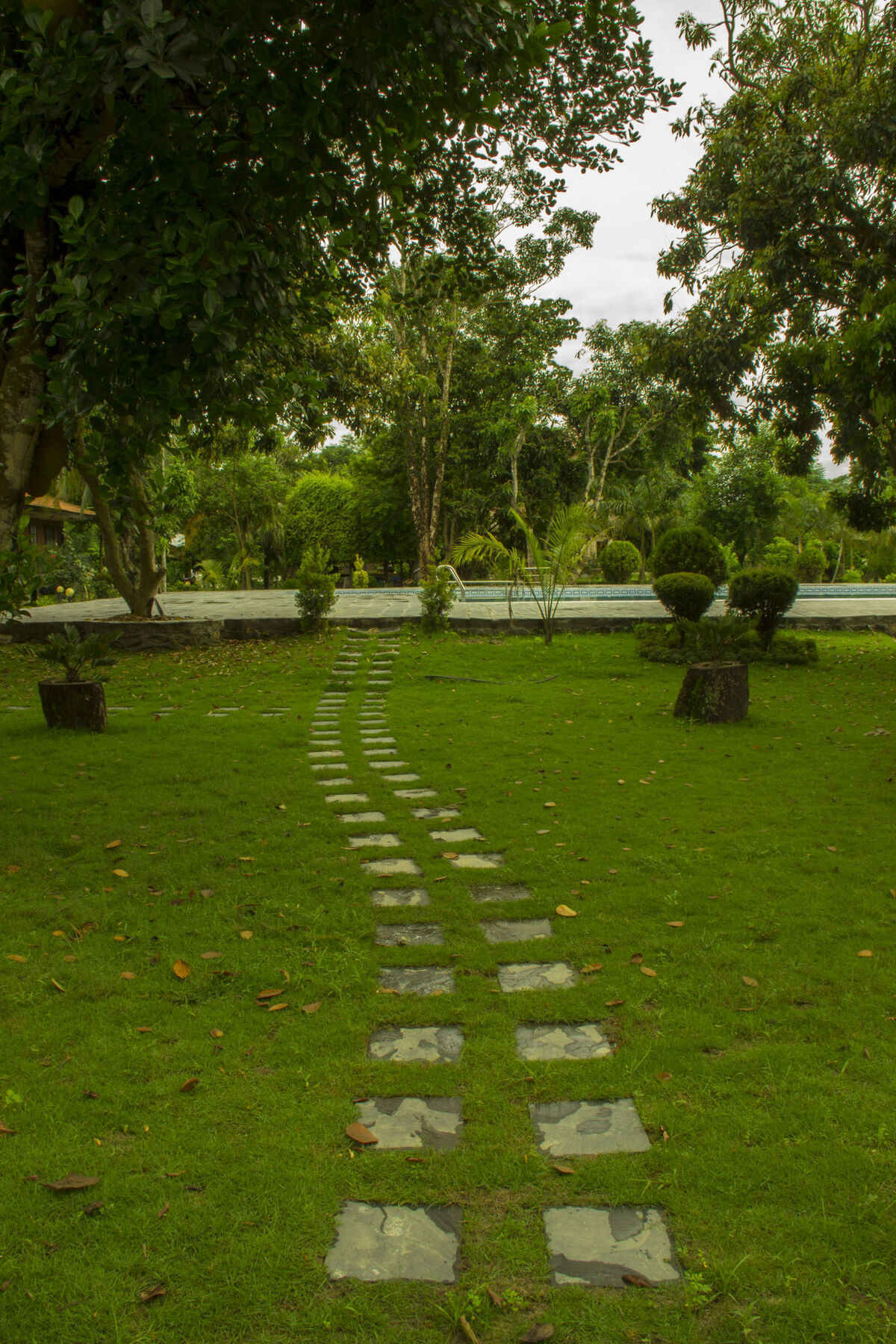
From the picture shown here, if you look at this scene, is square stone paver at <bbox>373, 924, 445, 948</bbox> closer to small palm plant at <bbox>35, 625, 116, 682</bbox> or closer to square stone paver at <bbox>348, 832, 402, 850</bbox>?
square stone paver at <bbox>348, 832, 402, 850</bbox>

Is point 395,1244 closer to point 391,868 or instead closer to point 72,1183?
point 72,1183

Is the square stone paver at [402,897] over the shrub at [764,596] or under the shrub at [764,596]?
under

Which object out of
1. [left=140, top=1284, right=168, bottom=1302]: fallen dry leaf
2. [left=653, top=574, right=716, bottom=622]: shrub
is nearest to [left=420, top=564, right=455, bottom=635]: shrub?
[left=653, top=574, right=716, bottom=622]: shrub

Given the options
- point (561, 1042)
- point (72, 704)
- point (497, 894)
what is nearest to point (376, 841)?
point (497, 894)

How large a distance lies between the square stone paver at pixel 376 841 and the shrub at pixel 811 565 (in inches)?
1006

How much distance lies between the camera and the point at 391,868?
4.35 meters

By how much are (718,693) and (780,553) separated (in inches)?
982

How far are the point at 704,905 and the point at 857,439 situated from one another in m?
10.8

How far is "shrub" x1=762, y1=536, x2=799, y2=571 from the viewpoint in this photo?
29469 millimetres

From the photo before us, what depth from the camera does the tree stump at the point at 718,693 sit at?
25.4 ft

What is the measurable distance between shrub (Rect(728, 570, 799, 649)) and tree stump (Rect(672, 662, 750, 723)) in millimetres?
3697

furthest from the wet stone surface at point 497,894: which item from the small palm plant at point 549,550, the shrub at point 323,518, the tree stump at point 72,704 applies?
the shrub at point 323,518

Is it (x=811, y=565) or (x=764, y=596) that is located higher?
(x=811, y=565)

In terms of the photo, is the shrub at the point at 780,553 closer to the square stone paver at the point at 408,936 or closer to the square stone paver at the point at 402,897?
the square stone paver at the point at 402,897
